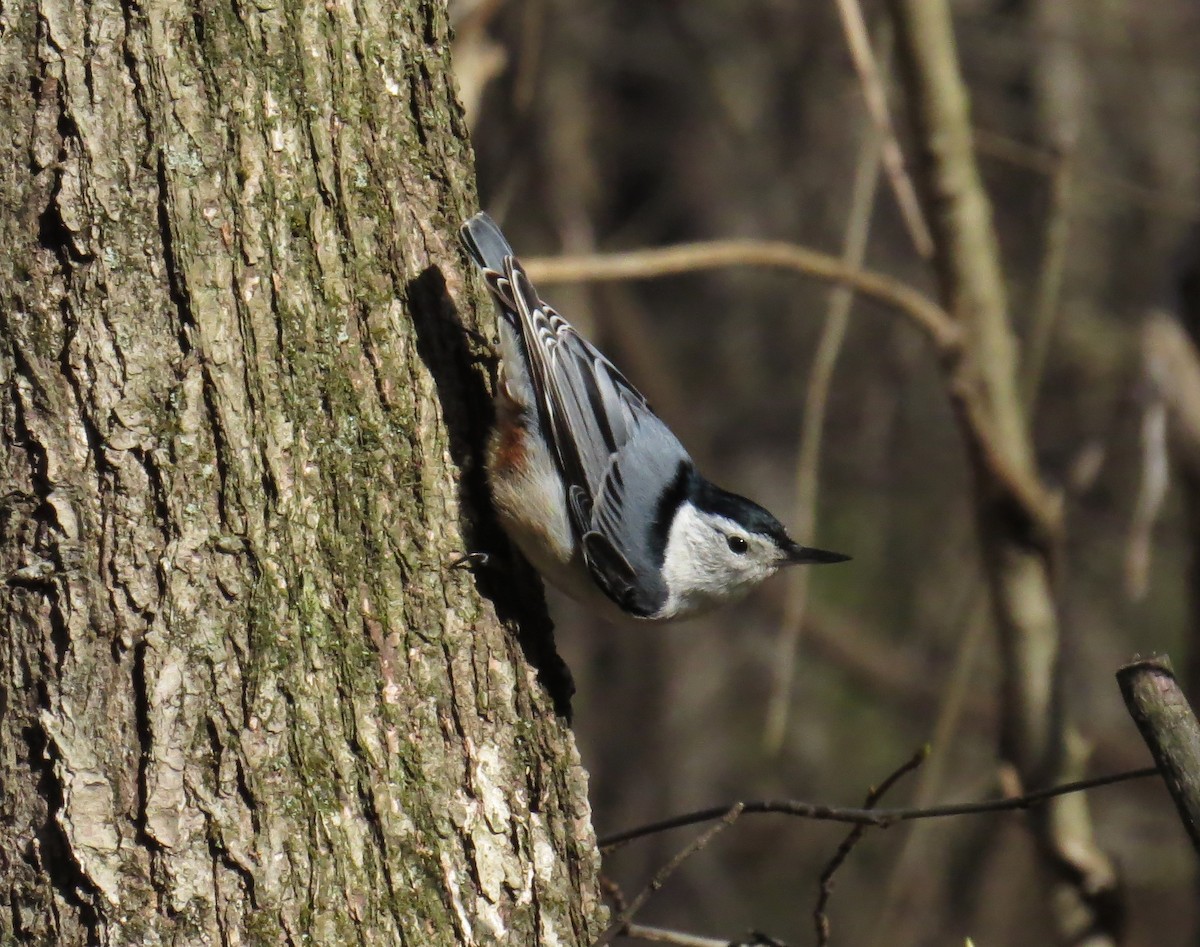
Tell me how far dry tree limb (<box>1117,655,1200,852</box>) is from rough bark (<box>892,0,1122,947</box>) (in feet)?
4.85

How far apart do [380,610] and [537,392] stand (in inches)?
27.3

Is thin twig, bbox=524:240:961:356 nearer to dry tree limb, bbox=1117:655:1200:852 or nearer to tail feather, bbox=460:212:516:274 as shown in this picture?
tail feather, bbox=460:212:516:274

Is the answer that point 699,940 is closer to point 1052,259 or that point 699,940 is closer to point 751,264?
point 751,264

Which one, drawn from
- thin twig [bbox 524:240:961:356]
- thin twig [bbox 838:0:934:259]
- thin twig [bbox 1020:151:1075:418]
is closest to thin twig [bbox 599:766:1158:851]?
thin twig [bbox 524:240:961:356]

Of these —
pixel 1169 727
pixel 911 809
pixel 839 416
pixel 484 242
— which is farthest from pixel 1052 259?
pixel 839 416

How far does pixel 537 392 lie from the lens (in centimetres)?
236

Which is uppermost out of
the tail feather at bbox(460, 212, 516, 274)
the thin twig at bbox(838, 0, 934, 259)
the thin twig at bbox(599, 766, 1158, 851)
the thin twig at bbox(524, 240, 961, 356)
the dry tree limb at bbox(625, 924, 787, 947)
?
the thin twig at bbox(838, 0, 934, 259)

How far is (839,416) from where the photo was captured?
6.62 metres

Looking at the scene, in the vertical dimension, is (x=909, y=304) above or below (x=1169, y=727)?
above

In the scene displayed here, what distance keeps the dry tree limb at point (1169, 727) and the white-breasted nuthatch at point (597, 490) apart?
1101 millimetres

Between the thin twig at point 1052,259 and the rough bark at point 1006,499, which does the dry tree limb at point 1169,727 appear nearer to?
the rough bark at point 1006,499

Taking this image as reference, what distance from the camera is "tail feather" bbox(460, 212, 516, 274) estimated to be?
6.79 feet

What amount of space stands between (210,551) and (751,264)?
4.75 ft

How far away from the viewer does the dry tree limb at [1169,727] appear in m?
1.28
